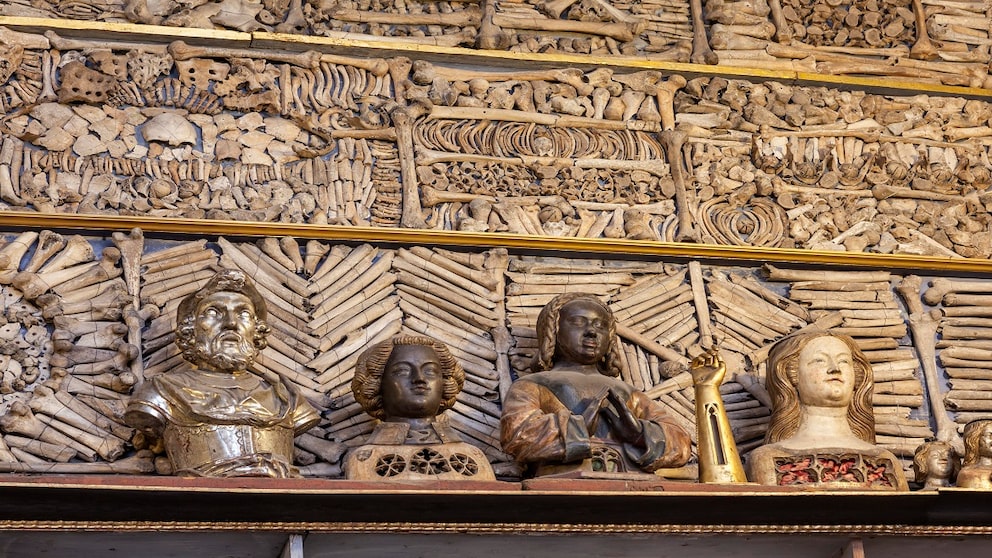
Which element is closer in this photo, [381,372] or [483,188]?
[381,372]

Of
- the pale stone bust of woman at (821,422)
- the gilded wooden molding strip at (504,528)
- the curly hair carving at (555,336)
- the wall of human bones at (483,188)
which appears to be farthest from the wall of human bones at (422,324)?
the gilded wooden molding strip at (504,528)

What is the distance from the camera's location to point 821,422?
7430mm

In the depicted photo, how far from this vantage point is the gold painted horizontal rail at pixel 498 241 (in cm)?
760

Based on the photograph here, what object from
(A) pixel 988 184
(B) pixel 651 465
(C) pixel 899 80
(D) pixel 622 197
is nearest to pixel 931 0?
(C) pixel 899 80

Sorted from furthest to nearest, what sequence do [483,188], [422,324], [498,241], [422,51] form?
[422,51] < [483,188] < [498,241] < [422,324]

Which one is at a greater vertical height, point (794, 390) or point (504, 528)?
point (794, 390)

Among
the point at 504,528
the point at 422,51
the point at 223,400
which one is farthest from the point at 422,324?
the point at 504,528

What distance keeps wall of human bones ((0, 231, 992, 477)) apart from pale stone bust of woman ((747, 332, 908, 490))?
1.20 feet

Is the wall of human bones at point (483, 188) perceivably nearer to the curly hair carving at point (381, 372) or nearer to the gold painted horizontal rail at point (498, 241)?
the gold painted horizontal rail at point (498, 241)

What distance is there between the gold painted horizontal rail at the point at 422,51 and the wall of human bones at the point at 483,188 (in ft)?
0.10

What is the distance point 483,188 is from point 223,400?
194 centimetres

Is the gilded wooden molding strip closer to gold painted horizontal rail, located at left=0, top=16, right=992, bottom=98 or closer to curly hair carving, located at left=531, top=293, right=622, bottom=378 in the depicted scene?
curly hair carving, located at left=531, top=293, right=622, bottom=378

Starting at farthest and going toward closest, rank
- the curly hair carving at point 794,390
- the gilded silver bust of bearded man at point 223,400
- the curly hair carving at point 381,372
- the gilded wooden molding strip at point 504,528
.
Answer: the curly hair carving at point 794,390, the curly hair carving at point 381,372, the gilded silver bust of bearded man at point 223,400, the gilded wooden molding strip at point 504,528

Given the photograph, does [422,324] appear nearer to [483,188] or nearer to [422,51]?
[483,188]
